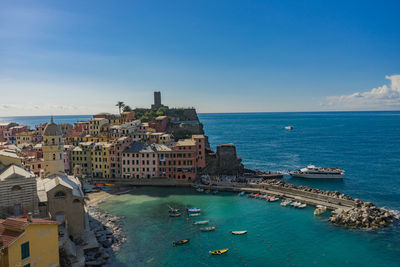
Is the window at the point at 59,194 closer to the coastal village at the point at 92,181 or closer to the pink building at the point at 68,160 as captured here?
the coastal village at the point at 92,181

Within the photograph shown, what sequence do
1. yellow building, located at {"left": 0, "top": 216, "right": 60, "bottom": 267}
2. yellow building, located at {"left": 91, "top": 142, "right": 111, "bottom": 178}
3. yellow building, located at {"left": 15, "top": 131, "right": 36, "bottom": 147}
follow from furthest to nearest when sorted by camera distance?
yellow building, located at {"left": 15, "top": 131, "right": 36, "bottom": 147}
yellow building, located at {"left": 91, "top": 142, "right": 111, "bottom": 178}
yellow building, located at {"left": 0, "top": 216, "right": 60, "bottom": 267}

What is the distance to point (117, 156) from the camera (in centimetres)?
7381

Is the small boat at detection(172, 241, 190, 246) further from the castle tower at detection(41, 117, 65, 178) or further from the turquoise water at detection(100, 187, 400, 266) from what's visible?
the castle tower at detection(41, 117, 65, 178)

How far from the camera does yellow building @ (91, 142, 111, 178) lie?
74.4 metres

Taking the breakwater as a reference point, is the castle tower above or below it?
above

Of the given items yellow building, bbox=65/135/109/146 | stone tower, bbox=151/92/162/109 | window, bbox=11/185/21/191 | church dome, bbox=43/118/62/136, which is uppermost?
stone tower, bbox=151/92/162/109

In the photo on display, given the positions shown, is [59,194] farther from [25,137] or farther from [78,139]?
[25,137]

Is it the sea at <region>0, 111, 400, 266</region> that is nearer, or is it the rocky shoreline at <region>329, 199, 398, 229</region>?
the sea at <region>0, 111, 400, 266</region>

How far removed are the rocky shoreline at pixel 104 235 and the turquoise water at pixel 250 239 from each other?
1366 mm

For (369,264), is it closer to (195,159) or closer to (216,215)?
(216,215)

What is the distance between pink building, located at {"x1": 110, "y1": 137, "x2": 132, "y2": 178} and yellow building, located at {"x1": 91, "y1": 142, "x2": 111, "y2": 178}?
1072 mm

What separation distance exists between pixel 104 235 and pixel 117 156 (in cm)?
3330

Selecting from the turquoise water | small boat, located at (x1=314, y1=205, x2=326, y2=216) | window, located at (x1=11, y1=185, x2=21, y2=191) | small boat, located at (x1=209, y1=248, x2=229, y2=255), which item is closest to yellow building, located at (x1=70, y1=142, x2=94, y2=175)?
the turquoise water

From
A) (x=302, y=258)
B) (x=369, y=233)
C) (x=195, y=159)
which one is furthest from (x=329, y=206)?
(x=195, y=159)
